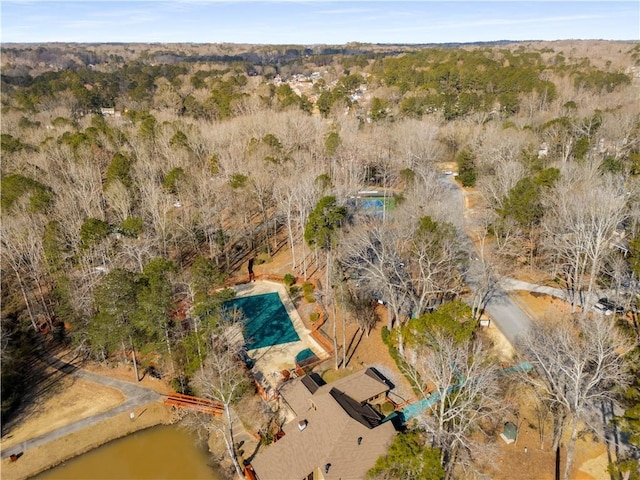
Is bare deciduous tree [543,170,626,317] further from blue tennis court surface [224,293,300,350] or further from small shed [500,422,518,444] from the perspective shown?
blue tennis court surface [224,293,300,350]

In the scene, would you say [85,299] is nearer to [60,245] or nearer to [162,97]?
[60,245]

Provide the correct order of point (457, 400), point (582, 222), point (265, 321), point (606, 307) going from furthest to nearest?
point (265, 321) → point (606, 307) → point (582, 222) → point (457, 400)

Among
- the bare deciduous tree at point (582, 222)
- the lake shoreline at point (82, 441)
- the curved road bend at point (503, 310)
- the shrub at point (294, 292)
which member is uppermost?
the bare deciduous tree at point (582, 222)

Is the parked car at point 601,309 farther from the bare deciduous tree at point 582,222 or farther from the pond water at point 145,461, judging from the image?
the pond water at point 145,461

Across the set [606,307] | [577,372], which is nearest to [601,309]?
[606,307]

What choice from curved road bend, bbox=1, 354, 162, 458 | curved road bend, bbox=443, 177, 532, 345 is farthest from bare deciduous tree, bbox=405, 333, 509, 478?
curved road bend, bbox=1, 354, 162, 458

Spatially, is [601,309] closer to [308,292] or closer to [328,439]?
[308,292]

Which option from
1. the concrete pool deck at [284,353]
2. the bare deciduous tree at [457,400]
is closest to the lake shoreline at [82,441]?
the concrete pool deck at [284,353]
